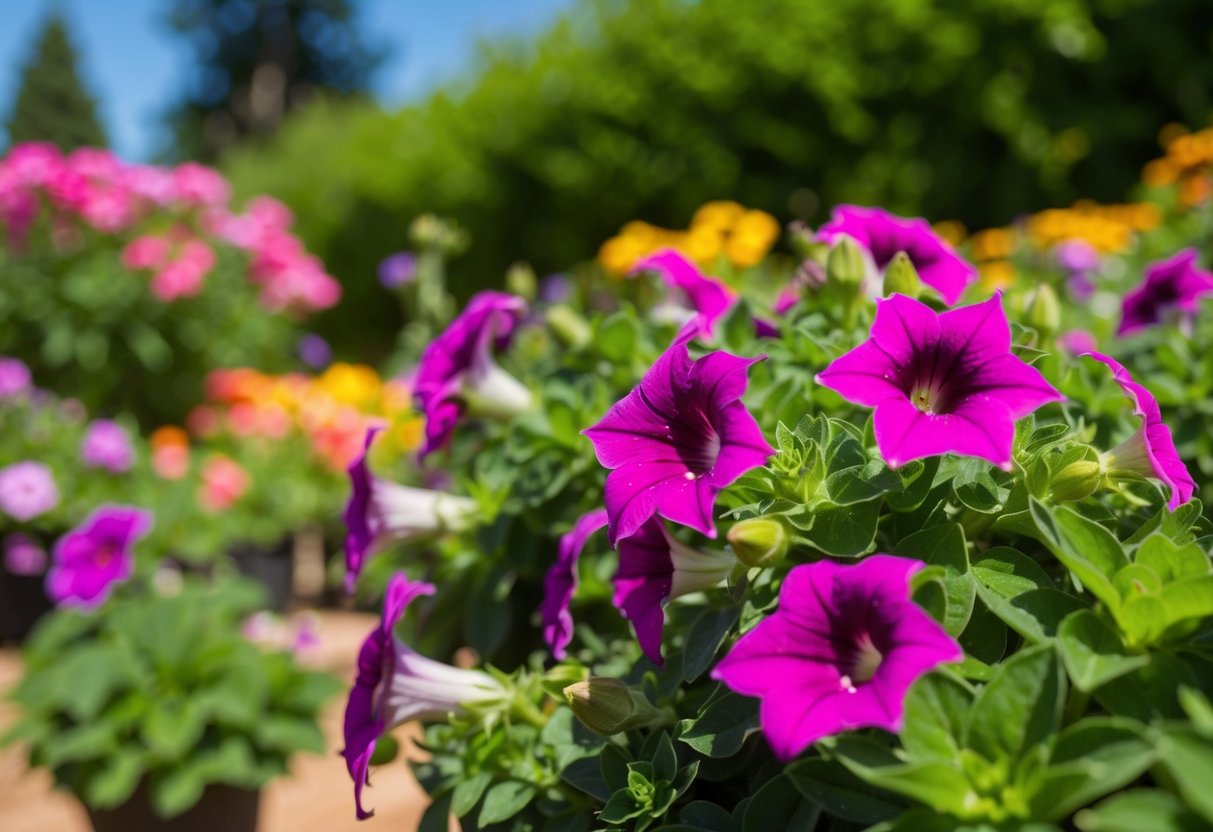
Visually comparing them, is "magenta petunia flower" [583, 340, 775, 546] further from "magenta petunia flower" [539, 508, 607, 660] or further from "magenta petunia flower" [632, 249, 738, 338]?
"magenta petunia flower" [632, 249, 738, 338]

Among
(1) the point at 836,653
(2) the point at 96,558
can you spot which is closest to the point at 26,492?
(2) the point at 96,558

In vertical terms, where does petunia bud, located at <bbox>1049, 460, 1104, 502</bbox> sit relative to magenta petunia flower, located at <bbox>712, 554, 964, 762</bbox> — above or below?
above

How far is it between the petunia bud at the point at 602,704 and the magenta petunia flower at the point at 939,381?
1.01 ft

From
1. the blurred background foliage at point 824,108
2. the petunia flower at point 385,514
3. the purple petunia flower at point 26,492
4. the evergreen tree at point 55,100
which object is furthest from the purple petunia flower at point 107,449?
the evergreen tree at point 55,100

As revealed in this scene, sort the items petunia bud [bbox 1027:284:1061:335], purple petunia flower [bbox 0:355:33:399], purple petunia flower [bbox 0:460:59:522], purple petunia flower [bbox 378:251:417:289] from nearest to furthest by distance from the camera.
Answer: petunia bud [bbox 1027:284:1061:335], purple petunia flower [bbox 378:251:417:289], purple petunia flower [bbox 0:460:59:522], purple petunia flower [bbox 0:355:33:399]

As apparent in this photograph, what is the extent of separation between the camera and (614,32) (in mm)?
6395

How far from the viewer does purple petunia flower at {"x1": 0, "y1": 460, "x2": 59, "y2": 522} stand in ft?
10.9

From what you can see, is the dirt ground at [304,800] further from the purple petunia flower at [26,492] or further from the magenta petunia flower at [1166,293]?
the magenta petunia flower at [1166,293]

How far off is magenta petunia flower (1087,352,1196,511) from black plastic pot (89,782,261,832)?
1.86 metres

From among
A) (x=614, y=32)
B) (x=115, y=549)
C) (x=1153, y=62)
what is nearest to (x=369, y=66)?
(x=614, y=32)

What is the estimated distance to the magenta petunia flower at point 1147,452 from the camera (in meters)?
0.77

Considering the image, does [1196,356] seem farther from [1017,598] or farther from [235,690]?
[235,690]

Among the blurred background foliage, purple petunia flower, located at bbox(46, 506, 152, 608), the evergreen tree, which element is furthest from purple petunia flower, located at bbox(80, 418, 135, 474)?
the evergreen tree

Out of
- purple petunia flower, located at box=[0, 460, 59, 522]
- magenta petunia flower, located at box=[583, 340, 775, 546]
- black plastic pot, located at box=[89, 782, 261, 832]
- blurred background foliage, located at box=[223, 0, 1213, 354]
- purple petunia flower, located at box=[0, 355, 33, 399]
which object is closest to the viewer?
magenta petunia flower, located at box=[583, 340, 775, 546]
